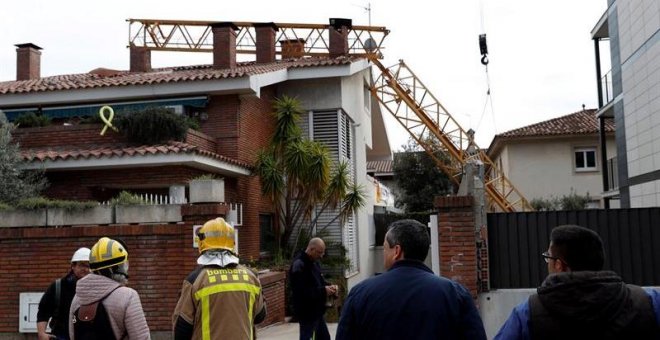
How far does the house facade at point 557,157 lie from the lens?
106 ft

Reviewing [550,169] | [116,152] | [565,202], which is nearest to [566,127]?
[550,169]

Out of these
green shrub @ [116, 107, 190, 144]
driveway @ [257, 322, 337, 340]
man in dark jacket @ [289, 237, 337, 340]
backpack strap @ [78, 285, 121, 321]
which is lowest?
driveway @ [257, 322, 337, 340]

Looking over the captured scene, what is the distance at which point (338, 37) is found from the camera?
2267cm

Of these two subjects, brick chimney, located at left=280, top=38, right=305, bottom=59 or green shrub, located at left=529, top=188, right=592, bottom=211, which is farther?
green shrub, located at left=529, top=188, right=592, bottom=211

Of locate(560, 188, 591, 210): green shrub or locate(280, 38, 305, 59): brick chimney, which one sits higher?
locate(280, 38, 305, 59): brick chimney

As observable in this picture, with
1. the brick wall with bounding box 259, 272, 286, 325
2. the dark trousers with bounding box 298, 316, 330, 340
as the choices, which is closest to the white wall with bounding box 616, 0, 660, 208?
the brick wall with bounding box 259, 272, 286, 325

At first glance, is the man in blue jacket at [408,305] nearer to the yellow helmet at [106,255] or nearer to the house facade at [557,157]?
the yellow helmet at [106,255]

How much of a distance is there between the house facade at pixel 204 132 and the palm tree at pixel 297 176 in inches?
24.6

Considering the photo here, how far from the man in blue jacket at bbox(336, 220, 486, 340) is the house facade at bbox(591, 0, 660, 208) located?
16057 mm

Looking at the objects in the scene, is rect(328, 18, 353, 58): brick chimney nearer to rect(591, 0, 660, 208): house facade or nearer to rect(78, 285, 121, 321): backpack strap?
rect(591, 0, 660, 208): house facade

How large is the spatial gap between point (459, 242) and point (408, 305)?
5.41m

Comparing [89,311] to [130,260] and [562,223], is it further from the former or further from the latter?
[562,223]

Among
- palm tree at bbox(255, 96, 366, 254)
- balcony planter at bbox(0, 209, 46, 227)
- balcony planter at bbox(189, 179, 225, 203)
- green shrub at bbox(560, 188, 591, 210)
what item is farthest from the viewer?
green shrub at bbox(560, 188, 591, 210)

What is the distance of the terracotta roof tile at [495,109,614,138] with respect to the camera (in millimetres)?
32000
